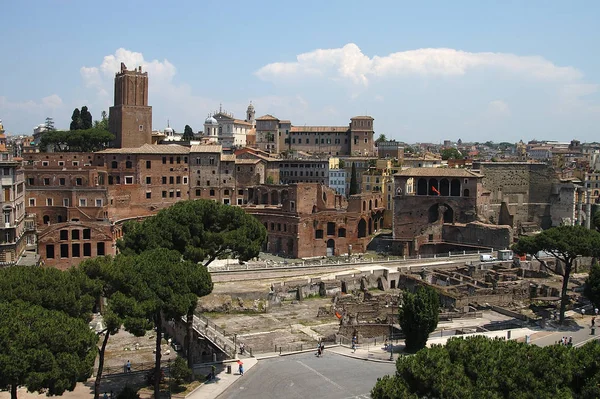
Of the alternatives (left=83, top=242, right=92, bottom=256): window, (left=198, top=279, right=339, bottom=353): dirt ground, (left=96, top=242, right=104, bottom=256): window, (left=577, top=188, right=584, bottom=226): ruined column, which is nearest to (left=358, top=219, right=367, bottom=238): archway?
(left=577, top=188, right=584, bottom=226): ruined column

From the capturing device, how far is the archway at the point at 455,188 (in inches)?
2859

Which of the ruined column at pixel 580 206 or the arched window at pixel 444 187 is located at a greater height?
the arched window at pixel 444 187

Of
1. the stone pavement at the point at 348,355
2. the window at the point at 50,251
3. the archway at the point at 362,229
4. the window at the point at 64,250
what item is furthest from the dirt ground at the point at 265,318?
the archway at the point at 362,229

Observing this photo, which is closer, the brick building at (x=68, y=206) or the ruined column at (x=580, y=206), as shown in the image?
the brick building at (x=68, y=206)

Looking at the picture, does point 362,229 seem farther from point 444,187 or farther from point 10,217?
point 10,217

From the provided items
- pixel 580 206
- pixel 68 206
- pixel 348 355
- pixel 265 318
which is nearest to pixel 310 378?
pixel 348 355

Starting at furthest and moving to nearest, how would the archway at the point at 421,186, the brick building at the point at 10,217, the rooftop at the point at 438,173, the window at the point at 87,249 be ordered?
the archway at the point at 421,186 < the rooftop at the point at 438,173 < the window at the point at 87,249 < the brick building at the point at 10,217

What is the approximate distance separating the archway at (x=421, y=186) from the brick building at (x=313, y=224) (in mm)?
6346

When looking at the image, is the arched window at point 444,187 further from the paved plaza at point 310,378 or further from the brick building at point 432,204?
the paved plaza at point 310,378

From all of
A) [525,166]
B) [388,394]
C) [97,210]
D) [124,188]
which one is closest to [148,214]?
[124,188]

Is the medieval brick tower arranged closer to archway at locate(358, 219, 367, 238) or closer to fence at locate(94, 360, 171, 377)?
archway at locate(358, 219, 367, 238)

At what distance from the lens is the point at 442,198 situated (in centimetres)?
7262

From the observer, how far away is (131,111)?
87875 millimetres

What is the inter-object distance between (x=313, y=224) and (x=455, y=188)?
15.8m
